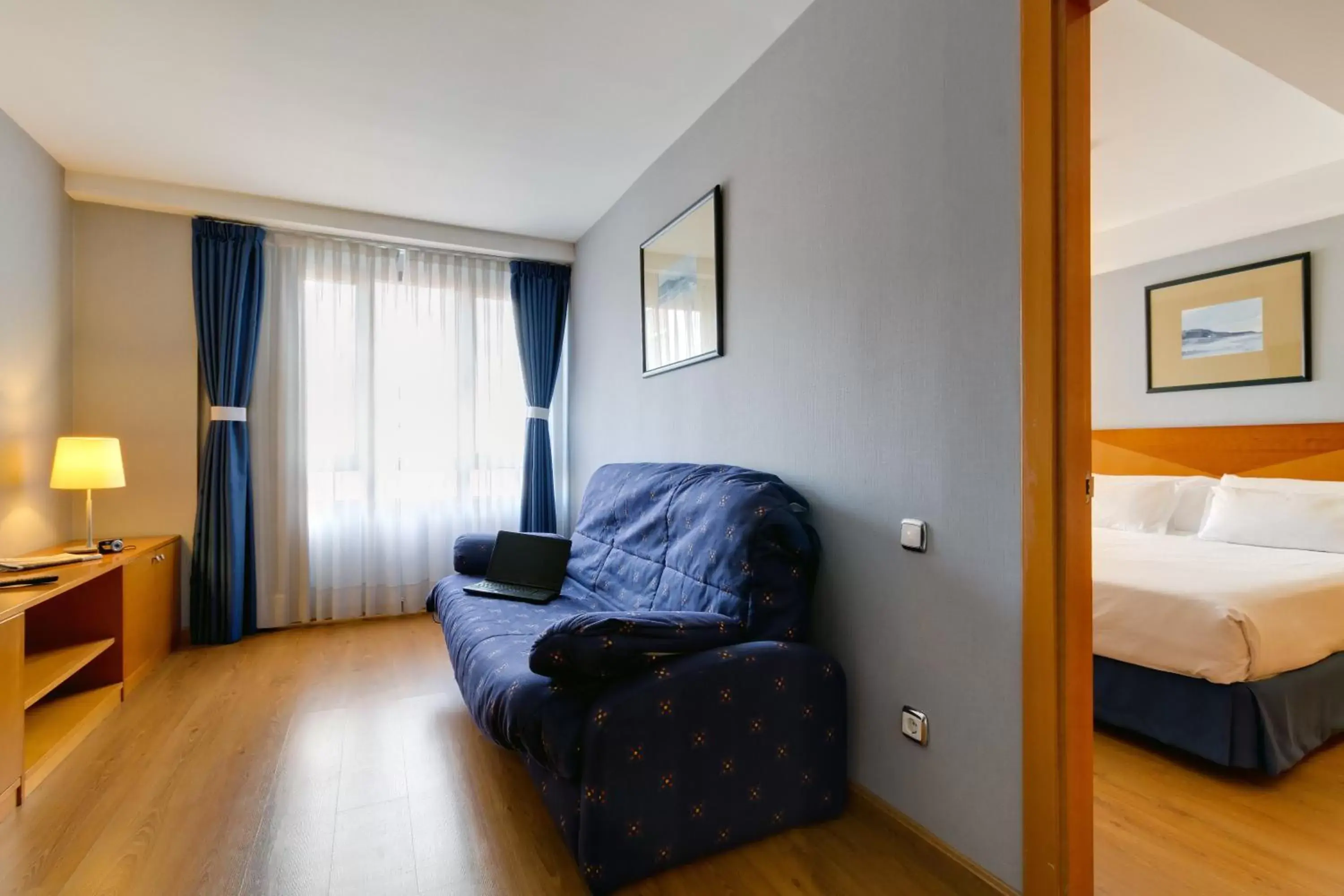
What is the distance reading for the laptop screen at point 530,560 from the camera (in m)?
2.91

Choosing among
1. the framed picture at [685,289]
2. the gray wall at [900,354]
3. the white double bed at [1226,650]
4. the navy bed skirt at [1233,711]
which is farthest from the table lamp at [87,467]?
the white double bed at [1226,650]

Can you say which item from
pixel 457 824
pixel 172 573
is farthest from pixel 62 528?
pixel 457 824

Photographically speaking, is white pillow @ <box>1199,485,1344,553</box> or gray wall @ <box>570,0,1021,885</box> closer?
gray wall @ <box>570,0,1021,885</box>

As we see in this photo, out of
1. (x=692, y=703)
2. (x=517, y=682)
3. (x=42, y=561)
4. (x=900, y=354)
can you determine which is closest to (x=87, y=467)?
(x=42, y=561)

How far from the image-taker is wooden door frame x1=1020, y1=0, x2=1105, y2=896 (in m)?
1.32

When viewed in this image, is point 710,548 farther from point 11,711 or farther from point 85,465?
point 85,465

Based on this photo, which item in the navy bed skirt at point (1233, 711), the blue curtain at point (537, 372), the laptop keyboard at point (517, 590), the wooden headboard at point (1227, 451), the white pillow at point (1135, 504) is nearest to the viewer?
the navy bed skirt at point (1233, 711)

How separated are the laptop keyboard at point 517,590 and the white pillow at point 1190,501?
372cm

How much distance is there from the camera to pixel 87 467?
2855 millimetres

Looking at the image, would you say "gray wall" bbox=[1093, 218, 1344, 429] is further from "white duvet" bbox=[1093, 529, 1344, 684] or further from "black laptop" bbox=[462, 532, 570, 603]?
"black laptop" bbox=[462, 532, 570, 603]

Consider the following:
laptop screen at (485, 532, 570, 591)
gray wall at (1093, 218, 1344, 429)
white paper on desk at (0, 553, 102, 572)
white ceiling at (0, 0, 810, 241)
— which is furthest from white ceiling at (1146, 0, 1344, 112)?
white paper on desk at (0, 553, 102, 572)

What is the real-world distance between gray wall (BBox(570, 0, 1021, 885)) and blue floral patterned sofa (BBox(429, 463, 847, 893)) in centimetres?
20

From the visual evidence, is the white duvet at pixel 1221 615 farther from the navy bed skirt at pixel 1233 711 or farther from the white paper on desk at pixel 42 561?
the white paper on desk at pixel 42 561

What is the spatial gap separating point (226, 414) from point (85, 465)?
30.4 inches
